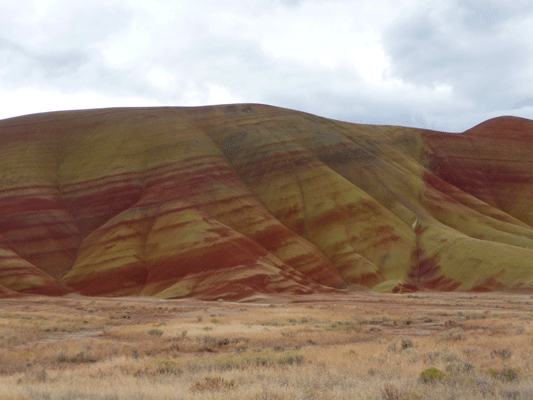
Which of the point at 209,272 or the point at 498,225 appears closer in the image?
the point at 209,272

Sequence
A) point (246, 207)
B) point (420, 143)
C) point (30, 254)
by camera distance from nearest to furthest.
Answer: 1. point (30, 254)
2. point (246, 207)
3. point (420, 143)

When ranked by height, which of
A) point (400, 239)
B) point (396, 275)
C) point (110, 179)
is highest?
point (110, 179)

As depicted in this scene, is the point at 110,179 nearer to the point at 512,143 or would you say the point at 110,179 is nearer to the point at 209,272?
the point at 209,272

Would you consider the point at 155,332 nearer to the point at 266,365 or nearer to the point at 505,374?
the point at 266,365

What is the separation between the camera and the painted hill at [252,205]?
75.4 metres

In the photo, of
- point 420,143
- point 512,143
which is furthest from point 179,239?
point 512,143

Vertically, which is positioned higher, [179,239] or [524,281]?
[179,239]

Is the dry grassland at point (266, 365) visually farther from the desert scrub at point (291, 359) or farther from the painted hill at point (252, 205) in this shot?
the painted hill at point (252, 205)

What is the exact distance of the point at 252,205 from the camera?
302 feet

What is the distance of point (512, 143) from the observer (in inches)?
4966

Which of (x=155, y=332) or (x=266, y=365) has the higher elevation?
(x=266, y=365)

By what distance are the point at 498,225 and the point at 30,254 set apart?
80370 mm

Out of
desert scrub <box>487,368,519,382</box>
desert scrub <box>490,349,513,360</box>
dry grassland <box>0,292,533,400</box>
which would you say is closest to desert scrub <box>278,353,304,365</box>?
dry grassland <box>0,292,533,400</box>

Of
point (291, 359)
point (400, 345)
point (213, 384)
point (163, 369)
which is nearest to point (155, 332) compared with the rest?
point (163, 369)
